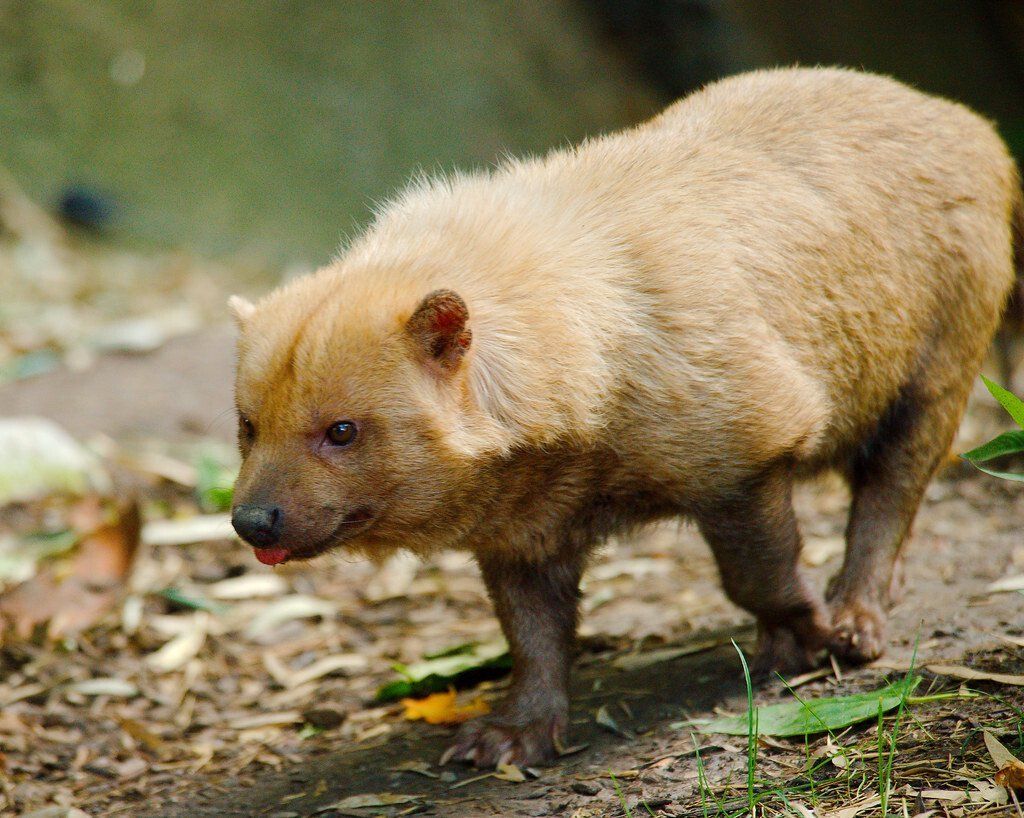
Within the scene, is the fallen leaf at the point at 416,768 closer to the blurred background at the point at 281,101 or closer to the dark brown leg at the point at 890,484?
the dark brown leg at the point at 890,484

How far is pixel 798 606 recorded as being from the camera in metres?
4.17

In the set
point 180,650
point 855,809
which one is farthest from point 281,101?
point 855,809

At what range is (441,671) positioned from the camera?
4855mm

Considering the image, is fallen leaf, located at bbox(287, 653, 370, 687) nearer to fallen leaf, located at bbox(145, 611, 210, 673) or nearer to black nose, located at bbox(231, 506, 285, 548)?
fallen leaf, located at bbox(145, 611, 210, 673)

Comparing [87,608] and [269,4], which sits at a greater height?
[269,4]

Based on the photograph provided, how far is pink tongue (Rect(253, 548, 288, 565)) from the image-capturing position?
11.6ft

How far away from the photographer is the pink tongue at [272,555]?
3.53 m

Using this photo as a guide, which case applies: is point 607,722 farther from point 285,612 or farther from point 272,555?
point 285,612

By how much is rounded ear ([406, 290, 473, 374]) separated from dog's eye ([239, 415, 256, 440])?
1.98 ft

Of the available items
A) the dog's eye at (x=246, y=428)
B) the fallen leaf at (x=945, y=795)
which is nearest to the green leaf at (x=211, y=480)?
the dog's eye at (x=246, y=428)

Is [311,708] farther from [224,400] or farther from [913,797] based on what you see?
[224,400]

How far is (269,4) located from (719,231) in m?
8.34

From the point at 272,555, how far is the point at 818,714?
5.72 feet

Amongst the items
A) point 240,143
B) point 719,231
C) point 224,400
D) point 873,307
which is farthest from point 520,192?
point 240,143
